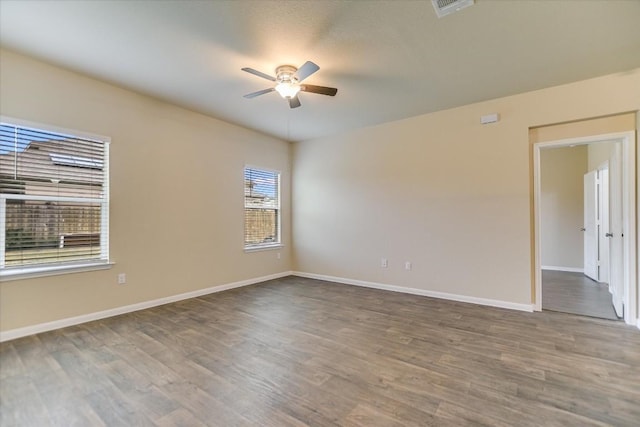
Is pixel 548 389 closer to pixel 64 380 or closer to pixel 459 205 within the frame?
pixel 459 205

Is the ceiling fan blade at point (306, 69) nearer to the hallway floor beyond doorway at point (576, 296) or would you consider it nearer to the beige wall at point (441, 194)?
the beige wall at point (441, 194)

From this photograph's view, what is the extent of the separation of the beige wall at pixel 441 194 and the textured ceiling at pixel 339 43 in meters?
0.39

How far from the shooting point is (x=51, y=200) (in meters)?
3.14

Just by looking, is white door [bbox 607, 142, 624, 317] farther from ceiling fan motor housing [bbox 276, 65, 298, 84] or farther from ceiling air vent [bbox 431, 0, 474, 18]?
ceiling fan motor housing [bbox 276, 65, 298, 84]

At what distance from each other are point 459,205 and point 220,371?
3.67 meters

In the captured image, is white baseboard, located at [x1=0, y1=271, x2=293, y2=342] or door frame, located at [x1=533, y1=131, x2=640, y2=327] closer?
white baseboard, located at [x1=0, y1=271, x2=293, y2=342]

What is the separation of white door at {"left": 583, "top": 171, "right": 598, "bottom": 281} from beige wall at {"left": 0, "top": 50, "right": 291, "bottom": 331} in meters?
6.07

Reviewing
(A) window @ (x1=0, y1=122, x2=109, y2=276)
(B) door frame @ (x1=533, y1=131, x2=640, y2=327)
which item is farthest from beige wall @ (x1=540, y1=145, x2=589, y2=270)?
(A) window @ (x1=0, y1=122, x2=109, y2=276)

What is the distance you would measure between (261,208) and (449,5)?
4.26 meters

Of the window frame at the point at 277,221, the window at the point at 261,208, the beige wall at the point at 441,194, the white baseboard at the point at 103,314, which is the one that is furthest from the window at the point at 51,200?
the beige wall at the point at 441,194

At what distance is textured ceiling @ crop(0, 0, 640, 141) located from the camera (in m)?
2.24

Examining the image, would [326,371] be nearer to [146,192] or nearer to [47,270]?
[47,270]

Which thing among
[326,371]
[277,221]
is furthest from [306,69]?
[277,221]

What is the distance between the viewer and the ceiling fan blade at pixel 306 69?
8.17ft
